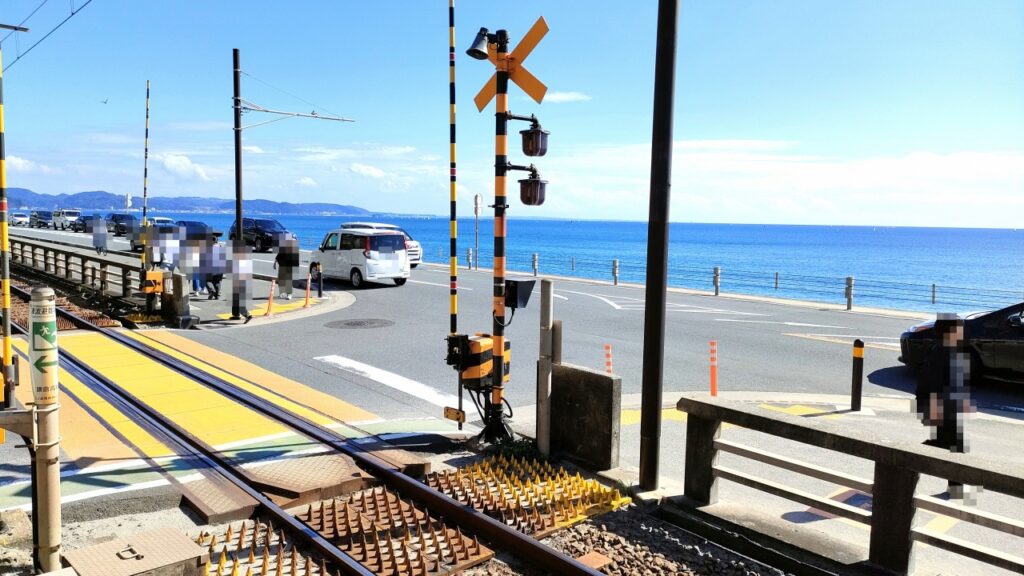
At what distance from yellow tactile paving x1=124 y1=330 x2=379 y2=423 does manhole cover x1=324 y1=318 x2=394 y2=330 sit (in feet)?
10.5

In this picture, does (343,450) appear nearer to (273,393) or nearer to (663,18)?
(273,393)

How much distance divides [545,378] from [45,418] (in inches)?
166

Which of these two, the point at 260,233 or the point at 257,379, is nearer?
the point at 257,379

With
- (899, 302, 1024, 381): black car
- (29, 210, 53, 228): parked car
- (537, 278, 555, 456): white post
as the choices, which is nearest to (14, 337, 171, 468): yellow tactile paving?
(537, 278, 555, 456): white post

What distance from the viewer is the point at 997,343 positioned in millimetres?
10984

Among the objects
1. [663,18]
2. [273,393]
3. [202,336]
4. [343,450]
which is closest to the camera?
[663,18]

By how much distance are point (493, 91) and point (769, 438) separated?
194 inches

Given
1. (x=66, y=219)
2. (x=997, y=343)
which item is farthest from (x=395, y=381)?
(x=66, y=219)

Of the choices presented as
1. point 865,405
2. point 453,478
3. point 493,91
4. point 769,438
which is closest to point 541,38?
point 493,91

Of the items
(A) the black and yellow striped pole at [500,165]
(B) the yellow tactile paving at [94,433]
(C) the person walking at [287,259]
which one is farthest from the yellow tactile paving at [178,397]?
(C) the person walking at [287,259]

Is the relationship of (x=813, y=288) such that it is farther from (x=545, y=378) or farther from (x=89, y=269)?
(x=545, y=378)

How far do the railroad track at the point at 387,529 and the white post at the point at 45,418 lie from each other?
0.96 m

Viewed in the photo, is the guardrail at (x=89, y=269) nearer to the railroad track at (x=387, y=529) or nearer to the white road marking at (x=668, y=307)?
the railroad track at (x=387, y=529)

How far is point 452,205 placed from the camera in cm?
802
